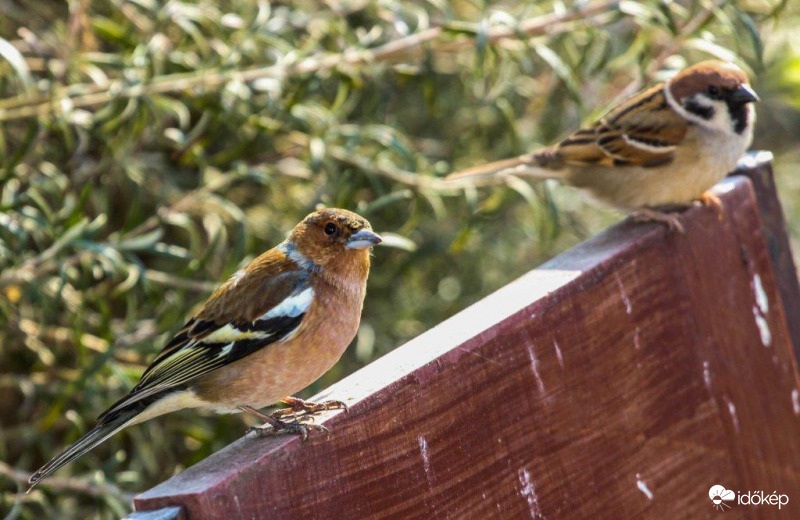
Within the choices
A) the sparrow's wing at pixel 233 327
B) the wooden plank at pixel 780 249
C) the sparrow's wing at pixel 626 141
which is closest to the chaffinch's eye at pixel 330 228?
the sparrow's wing at pixel 233 327

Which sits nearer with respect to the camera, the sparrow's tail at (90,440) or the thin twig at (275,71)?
the sparrow's tail at (90,440)

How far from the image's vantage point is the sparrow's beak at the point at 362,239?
281 cm

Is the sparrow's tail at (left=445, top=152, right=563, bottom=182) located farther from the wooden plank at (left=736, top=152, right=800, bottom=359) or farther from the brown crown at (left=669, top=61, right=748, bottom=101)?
the wooden plank at (left=736, top=152, right=800, bottom=359)

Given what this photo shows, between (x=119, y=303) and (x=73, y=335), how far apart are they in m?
0.74

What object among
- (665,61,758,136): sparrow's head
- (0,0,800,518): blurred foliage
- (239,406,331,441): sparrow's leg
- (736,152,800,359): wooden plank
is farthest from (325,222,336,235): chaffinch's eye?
(665,61,758,136): sparrow's head

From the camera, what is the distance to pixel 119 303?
417cm

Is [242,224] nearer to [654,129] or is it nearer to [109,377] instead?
[109,377]

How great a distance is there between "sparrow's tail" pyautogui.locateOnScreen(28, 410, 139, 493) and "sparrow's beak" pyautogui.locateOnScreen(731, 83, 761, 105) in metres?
2.57

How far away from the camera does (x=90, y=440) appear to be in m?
2.41

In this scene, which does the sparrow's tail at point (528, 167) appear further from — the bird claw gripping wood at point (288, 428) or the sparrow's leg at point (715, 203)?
the bird claw gripping wood at point (288, 428)

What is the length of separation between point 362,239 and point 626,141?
169cm

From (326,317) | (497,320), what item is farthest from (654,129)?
(497,320)

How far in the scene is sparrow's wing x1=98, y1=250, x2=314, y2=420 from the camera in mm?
2621

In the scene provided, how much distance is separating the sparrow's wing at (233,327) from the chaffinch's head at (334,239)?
8 cm
